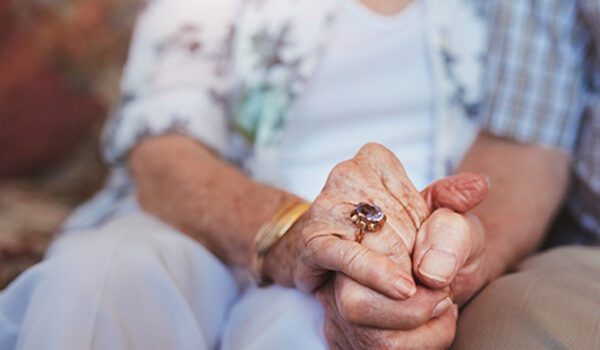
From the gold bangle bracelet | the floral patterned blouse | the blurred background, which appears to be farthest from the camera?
the blurred background

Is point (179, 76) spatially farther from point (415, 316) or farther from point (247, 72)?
point (415, 316)

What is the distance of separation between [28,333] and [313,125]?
16.2 inches

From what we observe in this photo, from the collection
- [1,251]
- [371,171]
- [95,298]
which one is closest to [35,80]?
[1,251]

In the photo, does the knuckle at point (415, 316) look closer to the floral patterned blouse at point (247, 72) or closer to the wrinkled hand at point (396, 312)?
the wrinkled hand at point (396, 312)

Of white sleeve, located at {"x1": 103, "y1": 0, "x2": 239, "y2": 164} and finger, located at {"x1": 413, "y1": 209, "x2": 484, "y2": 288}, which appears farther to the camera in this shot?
white sleeve, located at {"x1": 103, "y1": 0, "x2": 239, "y2": 164}

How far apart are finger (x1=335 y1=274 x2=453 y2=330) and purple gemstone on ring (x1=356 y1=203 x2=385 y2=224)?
2.2 inches

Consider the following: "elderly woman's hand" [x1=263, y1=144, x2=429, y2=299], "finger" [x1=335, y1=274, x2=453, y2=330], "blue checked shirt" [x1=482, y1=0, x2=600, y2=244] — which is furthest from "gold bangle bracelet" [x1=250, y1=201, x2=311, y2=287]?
"blue checked shirt" [x1=482, y1=0, x2=600, y2=244]

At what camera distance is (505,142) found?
740mm

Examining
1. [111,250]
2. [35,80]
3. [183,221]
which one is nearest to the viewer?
[111,250]

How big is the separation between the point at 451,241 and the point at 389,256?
6 centimetres

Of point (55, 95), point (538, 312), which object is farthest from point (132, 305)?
point (55, 95)

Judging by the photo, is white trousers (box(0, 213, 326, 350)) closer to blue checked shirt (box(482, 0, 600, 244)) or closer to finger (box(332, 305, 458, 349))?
finger (box(332, 305, 458, 349))

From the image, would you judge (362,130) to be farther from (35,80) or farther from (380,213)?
(35,80)

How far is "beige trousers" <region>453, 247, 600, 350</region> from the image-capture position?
1.42 feet
